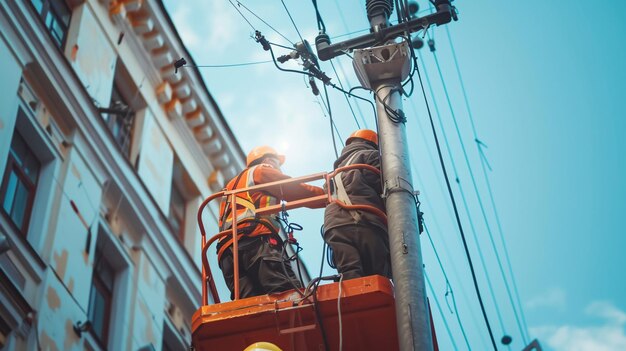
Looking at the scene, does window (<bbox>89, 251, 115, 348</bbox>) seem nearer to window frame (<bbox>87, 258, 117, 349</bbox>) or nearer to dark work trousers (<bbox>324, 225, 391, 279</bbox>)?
window frame (<bbox>87, 258, 117, 349</bbox>)

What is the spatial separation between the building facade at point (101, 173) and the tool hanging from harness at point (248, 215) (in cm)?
377

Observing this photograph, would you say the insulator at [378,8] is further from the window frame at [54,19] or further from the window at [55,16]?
the window at [55,16]

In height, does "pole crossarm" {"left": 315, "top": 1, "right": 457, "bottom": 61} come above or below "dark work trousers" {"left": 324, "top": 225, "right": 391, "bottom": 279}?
above

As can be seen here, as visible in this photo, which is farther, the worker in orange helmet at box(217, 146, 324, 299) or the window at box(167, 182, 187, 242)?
the window at box(167, 182, 187, 242)

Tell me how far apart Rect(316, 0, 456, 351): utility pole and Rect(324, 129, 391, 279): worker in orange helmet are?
0.78 metres

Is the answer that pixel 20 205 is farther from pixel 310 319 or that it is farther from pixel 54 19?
pixel 310 319

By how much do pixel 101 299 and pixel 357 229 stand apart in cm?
802

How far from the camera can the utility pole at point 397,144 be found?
701 centimetres

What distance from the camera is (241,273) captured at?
9.51 m

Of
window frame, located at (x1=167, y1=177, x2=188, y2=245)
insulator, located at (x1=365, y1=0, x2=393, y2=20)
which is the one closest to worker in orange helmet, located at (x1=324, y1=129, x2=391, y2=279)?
insulator, located at (x1=365, y1=0, x2=393, y2=20)

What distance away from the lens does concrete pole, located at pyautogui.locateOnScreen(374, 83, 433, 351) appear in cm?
692

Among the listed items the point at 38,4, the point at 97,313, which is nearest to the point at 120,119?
the point at 38,4

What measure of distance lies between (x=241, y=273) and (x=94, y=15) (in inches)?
402

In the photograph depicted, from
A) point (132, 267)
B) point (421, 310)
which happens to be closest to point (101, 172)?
point (132, 267)
